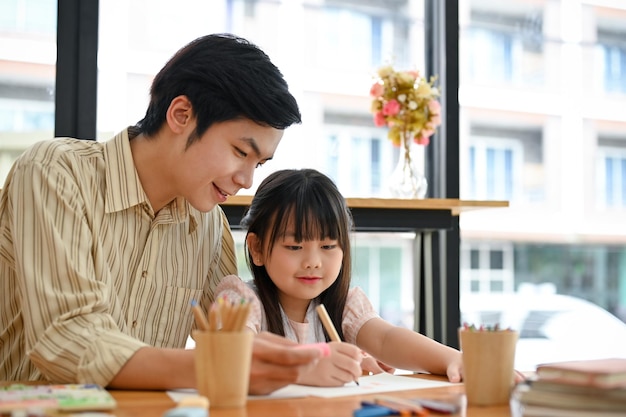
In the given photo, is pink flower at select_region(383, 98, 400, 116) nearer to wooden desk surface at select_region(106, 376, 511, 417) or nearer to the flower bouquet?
the flower bouquet

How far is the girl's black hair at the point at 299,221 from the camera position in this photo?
1764 mm

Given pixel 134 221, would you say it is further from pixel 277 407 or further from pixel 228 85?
pixel 277 407

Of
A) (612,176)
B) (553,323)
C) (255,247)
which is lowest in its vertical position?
(553,323)

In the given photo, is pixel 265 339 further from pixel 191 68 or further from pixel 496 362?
pixel 191 68

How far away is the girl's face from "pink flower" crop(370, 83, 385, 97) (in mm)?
1132

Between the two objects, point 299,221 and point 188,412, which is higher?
point 299,221

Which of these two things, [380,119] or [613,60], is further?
[613,60]

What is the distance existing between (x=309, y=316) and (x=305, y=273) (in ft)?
0.54

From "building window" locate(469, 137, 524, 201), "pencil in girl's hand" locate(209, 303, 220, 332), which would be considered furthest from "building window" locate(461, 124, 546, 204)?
"pencil in girl's hand" locate(209, 303, 220, 332)

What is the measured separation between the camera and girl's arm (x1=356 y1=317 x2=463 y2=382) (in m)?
1.48

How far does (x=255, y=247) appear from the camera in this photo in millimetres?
1830

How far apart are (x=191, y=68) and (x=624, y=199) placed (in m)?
2.53

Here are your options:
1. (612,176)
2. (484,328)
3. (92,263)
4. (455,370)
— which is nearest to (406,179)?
(612,176)

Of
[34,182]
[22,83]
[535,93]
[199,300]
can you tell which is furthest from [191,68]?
[535,93]
